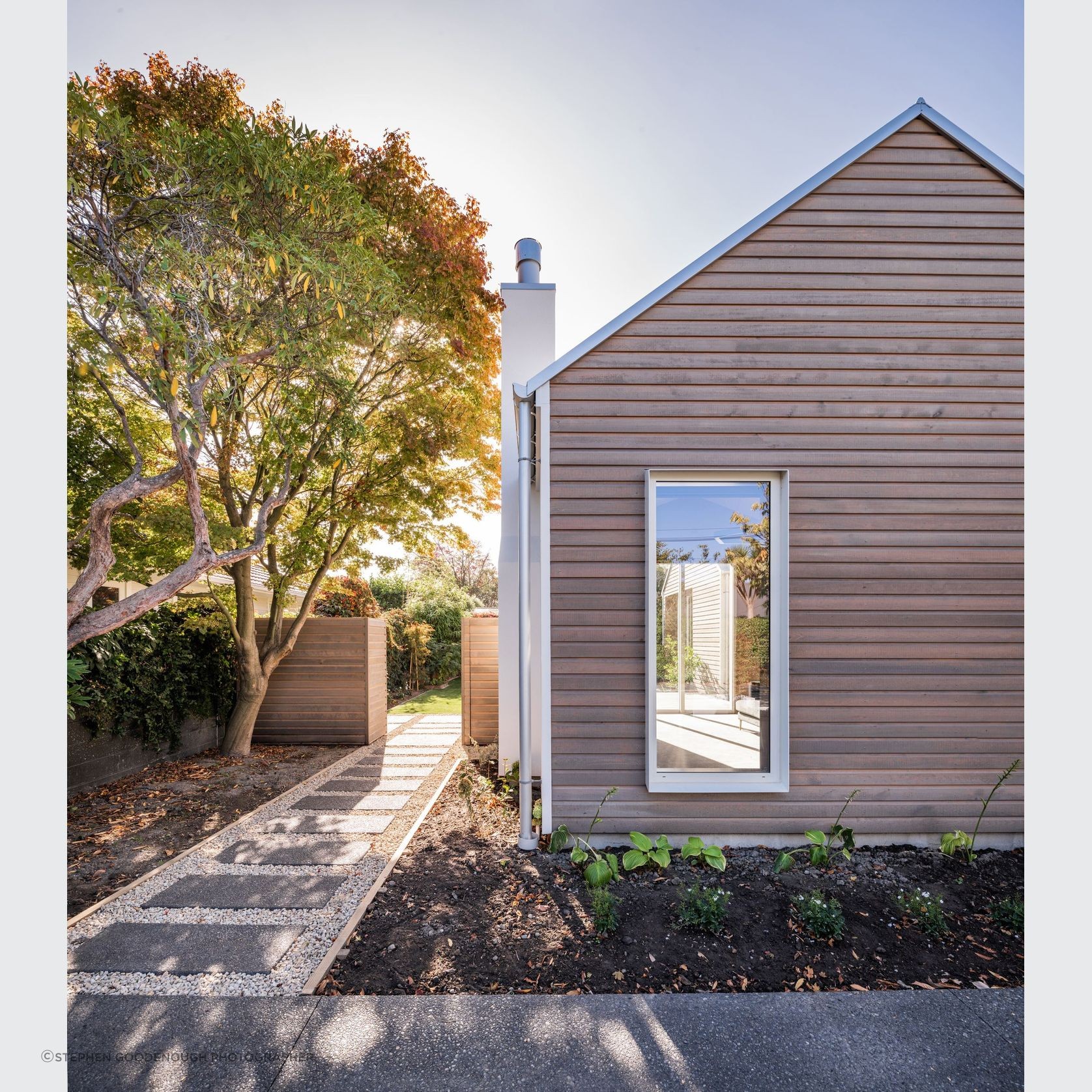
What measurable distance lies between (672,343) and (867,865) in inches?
154

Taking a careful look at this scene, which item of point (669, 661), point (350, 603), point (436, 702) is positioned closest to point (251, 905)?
point (669, 661)

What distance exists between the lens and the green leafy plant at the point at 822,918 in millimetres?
3053

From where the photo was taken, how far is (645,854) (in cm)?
385

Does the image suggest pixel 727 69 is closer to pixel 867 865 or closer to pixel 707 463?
pixel 707 463

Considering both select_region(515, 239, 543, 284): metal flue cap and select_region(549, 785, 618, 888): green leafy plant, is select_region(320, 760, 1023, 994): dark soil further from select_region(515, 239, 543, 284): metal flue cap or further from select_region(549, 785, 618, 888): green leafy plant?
select_region(515, 239, 543, 284): metal flue cap

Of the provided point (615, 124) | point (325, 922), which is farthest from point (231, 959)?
point (615, 124)

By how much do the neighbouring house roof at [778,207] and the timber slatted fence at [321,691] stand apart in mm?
5810

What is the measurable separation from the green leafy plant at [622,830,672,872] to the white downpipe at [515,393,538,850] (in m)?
0.73

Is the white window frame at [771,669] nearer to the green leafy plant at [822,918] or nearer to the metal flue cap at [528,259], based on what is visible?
the green leafy plant at [822,918]

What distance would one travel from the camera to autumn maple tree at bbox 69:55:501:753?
14.6 ft

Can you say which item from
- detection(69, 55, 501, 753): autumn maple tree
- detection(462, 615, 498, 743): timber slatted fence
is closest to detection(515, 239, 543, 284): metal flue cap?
detection(69, 55, 501, 753): autumn maple tree
